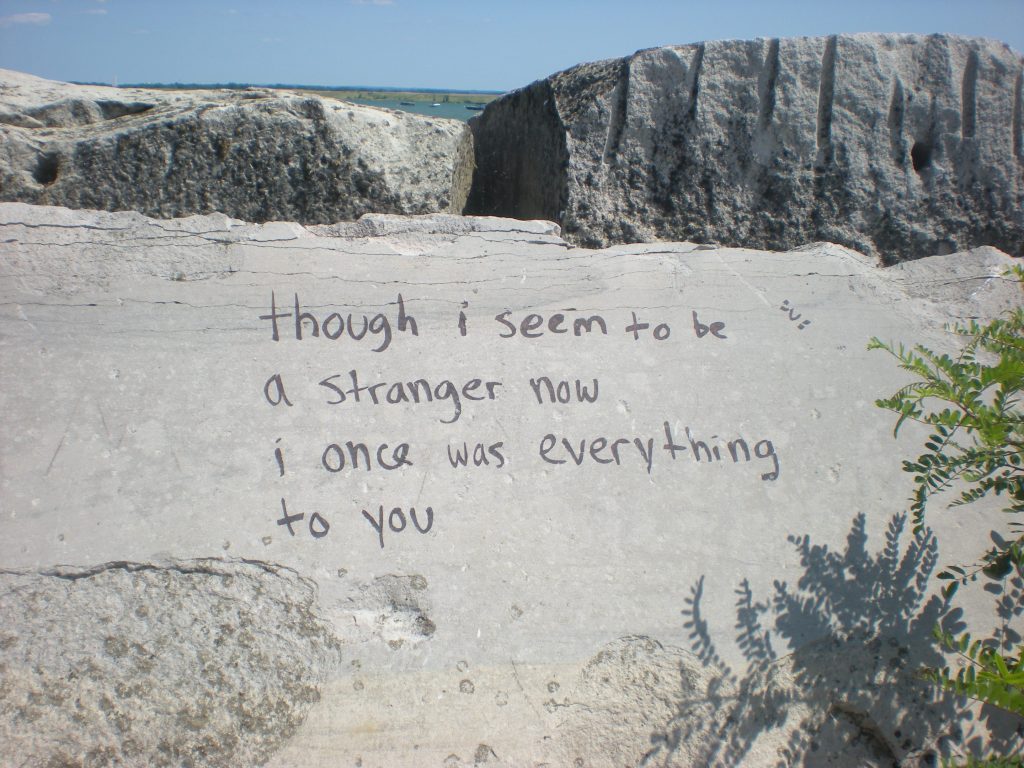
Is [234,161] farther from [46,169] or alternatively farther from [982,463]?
[982,463]

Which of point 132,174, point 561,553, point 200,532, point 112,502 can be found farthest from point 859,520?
point 132,174

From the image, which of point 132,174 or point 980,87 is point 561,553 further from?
point 980,87

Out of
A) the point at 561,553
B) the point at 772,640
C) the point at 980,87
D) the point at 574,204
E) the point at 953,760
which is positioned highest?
the point at 980,87

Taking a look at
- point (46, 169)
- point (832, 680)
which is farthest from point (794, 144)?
point (46, 169)

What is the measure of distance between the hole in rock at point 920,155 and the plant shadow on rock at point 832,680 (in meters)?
0.91

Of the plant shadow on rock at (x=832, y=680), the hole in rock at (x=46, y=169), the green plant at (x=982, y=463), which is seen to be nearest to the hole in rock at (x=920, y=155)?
the green plant at (x=982, y=463)

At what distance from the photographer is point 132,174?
1638 millimetres

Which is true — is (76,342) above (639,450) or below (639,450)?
above

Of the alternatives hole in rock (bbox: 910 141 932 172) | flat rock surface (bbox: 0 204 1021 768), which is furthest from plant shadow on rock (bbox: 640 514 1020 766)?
hole in rock (bbox: 910 141 932 172)

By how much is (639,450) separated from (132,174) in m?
1.16

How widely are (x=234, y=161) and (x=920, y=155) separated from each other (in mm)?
1536

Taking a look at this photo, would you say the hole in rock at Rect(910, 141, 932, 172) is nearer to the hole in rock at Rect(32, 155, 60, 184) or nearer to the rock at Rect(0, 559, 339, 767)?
the rock at Rect(0, 559, 339, 767)

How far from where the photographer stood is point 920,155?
1.85m

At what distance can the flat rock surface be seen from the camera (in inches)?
50.4
